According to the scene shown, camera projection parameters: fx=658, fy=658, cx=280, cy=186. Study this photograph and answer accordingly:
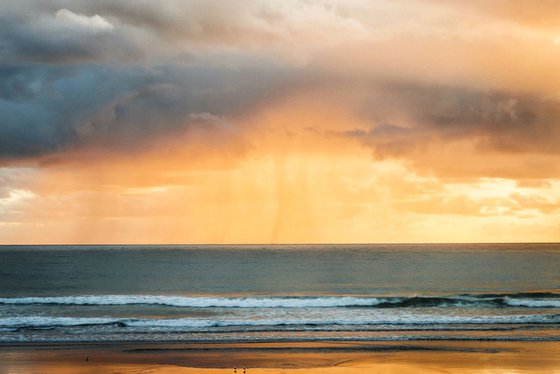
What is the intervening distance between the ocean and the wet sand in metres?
1.93

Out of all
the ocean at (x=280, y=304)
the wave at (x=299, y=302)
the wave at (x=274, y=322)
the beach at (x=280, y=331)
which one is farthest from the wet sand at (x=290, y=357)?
the wave at (x=299, y=302)

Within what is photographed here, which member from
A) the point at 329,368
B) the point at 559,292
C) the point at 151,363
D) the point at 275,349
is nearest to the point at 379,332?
the point at 275,349

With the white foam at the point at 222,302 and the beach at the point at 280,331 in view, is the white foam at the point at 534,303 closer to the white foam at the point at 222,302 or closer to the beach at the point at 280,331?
the beach at the point at 280,331

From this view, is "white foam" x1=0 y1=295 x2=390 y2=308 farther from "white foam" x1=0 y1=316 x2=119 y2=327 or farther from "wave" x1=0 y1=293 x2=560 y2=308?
"white foam" x1=0 y1=316 x2=119 y2=327

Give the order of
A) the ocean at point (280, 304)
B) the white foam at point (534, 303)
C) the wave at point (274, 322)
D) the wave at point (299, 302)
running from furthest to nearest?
the wave at point (299, 302)
the white foam at point (534, 303)
the wave at point (274, 322)
the ocean at point (280, 304)

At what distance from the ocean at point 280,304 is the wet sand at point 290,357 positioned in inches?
75.8

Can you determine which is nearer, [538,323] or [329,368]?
[329,368]

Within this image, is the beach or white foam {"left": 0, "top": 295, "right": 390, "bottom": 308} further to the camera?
white foam {"left": 0, "top": 295, "right": 390, "bottom": 308}

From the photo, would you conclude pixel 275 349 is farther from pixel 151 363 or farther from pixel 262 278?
pixel 262 278

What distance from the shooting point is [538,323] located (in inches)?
1321

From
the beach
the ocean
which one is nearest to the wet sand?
the beach

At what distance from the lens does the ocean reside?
99.9 ft

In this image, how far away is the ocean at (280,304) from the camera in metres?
30.5

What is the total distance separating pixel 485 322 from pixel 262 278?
149 feet
